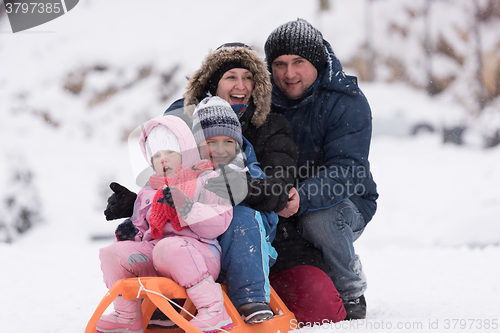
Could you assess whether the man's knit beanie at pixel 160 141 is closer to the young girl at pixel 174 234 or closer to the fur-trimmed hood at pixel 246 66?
the young girl at pixel 174 234

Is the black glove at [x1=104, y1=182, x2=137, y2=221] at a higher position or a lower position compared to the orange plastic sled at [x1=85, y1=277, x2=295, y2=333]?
higher

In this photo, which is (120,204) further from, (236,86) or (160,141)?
(236,86)

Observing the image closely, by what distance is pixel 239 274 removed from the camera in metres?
1.68

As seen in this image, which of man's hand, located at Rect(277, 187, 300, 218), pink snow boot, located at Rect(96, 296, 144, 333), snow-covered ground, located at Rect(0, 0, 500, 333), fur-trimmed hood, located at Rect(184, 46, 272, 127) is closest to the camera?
pink snow boot, located at Rect(96, 296, 144, 333)

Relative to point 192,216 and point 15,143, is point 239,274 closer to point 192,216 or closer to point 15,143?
point 192,216

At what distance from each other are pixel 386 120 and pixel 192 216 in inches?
396

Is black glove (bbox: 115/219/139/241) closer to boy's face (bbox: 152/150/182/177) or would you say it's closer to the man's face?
boy's face (bbox: 152/150/182/177)

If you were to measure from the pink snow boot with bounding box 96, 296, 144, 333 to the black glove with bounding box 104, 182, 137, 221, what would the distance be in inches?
12.6

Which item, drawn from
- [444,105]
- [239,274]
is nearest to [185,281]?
[239,274]

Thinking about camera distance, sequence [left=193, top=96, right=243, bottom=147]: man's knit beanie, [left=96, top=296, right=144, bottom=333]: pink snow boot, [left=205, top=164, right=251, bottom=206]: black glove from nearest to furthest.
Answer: [left=96, top=296, right=144, bottom=333]: pink snow boot → [left=205, top=164, right=251, bottom=206]: black glove → [left=193, top=96, right=243, bottom=147]: man's knit beanie

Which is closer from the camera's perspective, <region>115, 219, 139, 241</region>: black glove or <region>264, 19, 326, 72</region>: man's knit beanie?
<region>115, 219, 139, 241</region>: black glove

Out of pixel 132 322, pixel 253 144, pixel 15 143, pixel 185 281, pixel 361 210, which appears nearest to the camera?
pixel 185 281

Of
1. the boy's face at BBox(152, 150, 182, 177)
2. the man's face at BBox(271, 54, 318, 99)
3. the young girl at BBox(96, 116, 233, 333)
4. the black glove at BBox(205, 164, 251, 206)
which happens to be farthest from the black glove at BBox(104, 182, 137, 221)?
the man's face at BBox(271, 54, 318, 99)

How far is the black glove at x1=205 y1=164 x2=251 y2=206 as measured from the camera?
1729 mm
